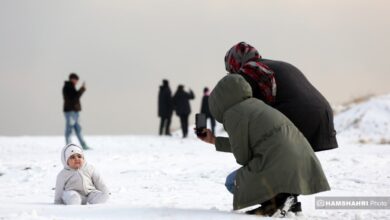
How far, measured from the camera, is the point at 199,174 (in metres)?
9.91

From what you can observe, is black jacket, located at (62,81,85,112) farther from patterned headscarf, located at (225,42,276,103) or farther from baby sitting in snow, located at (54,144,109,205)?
patterned headscarf, located at (225,42,276,103)

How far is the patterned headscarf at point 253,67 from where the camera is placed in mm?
5203

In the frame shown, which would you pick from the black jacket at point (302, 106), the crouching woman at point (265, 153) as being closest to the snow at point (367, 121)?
the black jacket at point (302, 106)

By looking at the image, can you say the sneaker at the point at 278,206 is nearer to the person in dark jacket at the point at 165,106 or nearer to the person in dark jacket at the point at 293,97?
the person in dark jacket at the point at 293,97

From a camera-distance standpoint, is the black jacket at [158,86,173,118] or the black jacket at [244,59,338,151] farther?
the black jacket at [158,86,173,118]

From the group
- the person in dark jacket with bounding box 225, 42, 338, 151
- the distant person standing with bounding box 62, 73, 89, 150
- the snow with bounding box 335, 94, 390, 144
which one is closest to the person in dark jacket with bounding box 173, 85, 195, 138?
the snow with bounding box 335, 94, 390, 144

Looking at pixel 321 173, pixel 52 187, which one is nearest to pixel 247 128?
pixel 321 173

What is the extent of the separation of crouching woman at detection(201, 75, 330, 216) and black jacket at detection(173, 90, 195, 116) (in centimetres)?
1893

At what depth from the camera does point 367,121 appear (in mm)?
21422

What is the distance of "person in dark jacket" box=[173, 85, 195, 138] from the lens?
2395cm

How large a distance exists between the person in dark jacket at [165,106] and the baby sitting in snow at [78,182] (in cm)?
1751

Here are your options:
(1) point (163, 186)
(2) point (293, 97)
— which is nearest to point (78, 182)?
(1) point (163, 186)

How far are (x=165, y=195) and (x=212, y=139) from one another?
265 cm

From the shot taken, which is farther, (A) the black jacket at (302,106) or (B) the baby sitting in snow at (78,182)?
(B) the baby sitting in snow at (78,182)
